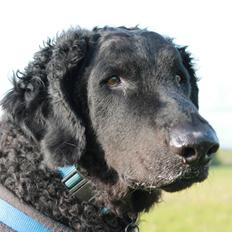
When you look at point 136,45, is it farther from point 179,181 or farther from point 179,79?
point 179,181

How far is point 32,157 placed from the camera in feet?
19.0

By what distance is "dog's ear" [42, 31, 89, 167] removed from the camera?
5.66m

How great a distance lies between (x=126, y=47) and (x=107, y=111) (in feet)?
1.77

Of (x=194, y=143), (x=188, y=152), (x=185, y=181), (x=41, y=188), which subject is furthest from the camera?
(x=41, y=188)

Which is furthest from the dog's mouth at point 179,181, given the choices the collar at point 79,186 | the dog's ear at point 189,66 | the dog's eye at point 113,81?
the dog's ear at point 189,66

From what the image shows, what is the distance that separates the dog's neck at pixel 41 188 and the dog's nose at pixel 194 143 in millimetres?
963

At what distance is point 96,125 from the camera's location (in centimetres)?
581

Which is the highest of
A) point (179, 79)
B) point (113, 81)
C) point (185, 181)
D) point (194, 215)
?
point (113, 81)

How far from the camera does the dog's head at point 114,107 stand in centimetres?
538

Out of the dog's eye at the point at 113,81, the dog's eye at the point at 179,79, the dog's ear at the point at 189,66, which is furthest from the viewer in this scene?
the dog's ear at the point at 189,66

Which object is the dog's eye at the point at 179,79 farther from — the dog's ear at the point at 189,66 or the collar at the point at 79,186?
the collar at the point at 79,186

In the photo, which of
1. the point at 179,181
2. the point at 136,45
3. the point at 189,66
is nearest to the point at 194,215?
the point at 189,66

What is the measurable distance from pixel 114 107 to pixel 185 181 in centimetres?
81

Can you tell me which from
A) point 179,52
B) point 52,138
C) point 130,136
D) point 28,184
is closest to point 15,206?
point 28,184
